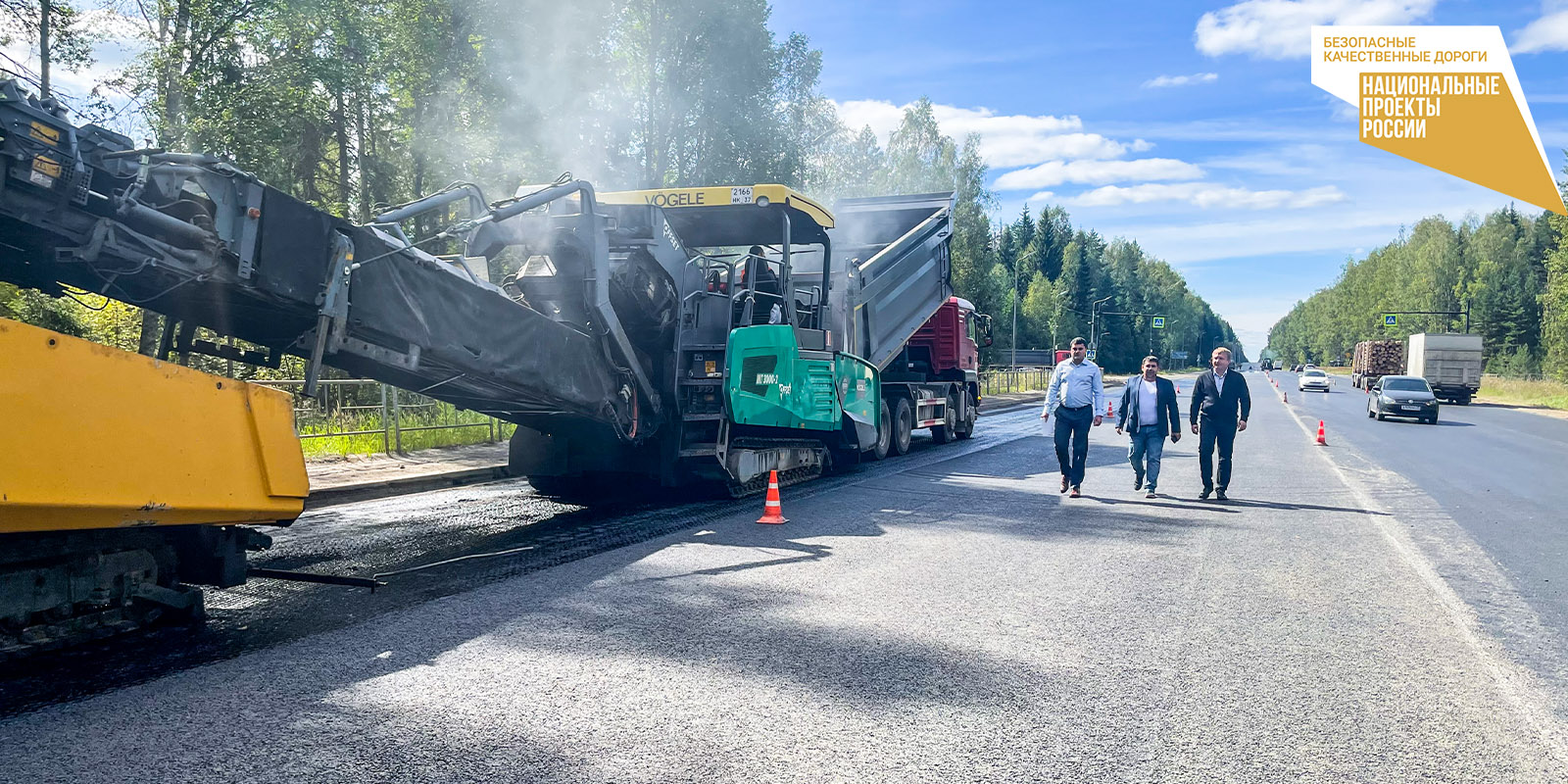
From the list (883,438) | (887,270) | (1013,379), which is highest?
(887,270)

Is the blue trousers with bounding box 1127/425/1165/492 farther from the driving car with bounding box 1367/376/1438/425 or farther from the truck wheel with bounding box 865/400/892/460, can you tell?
the driving car with bounding box 1367/376/1438/425

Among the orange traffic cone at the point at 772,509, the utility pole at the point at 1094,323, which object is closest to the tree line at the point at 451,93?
the orange traffic cone at the point at 772,509

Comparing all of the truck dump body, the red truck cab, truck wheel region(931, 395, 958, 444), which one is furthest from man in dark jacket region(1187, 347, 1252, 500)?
truck wheel region(931, 395, 958, 444)

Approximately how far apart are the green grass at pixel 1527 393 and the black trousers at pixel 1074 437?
36887mm

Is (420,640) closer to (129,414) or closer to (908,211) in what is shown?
(129,414)

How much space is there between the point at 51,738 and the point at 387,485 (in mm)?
7542

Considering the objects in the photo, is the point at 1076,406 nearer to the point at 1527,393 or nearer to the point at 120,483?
the point at 120,483

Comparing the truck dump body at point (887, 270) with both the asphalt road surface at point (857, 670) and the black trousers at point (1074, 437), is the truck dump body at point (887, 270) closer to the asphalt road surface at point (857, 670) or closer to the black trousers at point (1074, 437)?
the black trousers at point (1074, 437)

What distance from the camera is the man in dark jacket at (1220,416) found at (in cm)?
1051

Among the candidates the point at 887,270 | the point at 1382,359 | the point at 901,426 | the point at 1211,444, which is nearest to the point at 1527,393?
the point at 1382,359

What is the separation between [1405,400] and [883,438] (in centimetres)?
1819

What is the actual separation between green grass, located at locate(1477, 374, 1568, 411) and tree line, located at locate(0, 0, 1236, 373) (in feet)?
106

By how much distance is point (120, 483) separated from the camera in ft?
13.4

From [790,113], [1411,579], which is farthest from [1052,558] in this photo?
[790,113]
